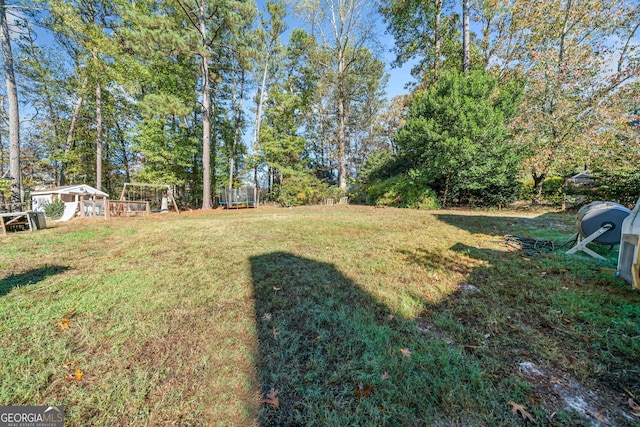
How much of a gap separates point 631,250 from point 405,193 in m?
10.2

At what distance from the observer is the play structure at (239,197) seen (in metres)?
17.0

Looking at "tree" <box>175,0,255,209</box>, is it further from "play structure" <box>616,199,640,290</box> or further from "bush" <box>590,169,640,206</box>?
"bush" <box>590,169,640,206</box>

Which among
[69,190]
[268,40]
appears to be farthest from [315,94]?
[69,190]

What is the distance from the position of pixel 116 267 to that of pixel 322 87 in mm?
22079

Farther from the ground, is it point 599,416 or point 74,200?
point 74,200

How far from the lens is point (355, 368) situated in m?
1.77

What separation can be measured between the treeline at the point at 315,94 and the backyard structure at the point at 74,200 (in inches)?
75.6

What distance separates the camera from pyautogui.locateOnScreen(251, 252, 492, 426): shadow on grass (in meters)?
1.42

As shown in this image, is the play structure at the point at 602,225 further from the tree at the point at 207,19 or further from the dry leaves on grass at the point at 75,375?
the tree at the point at 207,19

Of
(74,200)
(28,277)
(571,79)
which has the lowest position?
(28,277)

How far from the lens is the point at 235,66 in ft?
60.9

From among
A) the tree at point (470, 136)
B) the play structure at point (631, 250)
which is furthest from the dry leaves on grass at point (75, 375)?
the tree at point (470, 136)

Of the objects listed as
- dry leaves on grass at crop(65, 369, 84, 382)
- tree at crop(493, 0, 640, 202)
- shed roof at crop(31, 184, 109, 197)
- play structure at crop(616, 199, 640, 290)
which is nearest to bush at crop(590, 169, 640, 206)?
tree at crop(493, 0, 640, 202)

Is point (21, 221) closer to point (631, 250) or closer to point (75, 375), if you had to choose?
point (75, 375)
